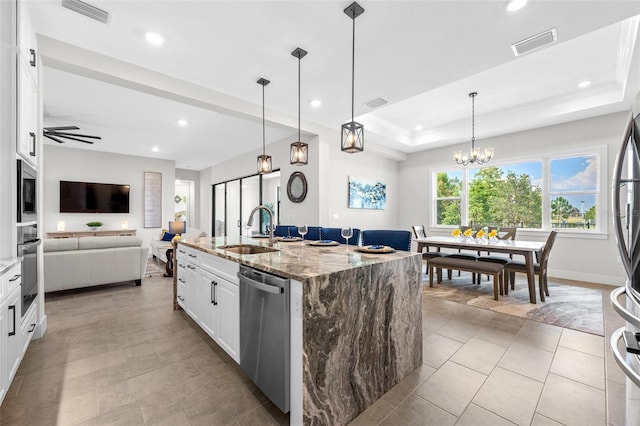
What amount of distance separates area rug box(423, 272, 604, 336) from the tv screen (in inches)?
299

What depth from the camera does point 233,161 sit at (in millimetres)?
7945

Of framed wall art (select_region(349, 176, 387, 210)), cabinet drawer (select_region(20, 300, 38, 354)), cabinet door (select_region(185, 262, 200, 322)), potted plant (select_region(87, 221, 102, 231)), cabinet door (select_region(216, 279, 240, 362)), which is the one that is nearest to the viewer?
cabinet door (select_region(216, 279, 240, 362))

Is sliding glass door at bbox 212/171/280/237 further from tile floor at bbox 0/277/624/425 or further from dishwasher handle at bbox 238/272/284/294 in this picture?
dishwasher handle at bbox 238/272/284/294

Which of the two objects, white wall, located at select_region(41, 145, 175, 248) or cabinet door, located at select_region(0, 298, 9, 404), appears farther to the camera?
white wall, located at select_region(41, 145, 175, 248)

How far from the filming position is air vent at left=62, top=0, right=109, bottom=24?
7.10 feet

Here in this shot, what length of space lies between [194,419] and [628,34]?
16.8 ft

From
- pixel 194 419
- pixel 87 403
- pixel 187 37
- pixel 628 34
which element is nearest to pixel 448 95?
pixel 628 34

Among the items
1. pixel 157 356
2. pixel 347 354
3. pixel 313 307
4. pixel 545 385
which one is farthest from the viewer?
pixel 157 356

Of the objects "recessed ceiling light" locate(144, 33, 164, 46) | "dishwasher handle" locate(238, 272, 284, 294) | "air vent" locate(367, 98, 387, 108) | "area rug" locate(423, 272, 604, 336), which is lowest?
"area rug" locate(423, 272, 604, 336)

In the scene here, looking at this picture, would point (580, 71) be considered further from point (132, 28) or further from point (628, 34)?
point (132, 28)

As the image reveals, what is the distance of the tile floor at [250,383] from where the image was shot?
1.62m

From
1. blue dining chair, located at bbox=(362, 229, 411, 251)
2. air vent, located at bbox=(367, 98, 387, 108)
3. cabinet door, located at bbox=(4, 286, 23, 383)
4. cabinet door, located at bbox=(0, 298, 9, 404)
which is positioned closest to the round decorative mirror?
air vent, located at bbox=(367, 98, 387, 108)

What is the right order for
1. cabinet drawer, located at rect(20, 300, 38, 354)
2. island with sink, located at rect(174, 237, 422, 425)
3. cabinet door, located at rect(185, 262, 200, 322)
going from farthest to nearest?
cabinet door, located at rect(185, 262, 200, 322)
cabinet drawer, located at rect(20, 300, 38, 354)
island with sink, located at rect(174, 237, 422, 425)

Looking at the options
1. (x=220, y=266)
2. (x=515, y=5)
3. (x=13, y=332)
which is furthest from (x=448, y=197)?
(x=13, y=332)
